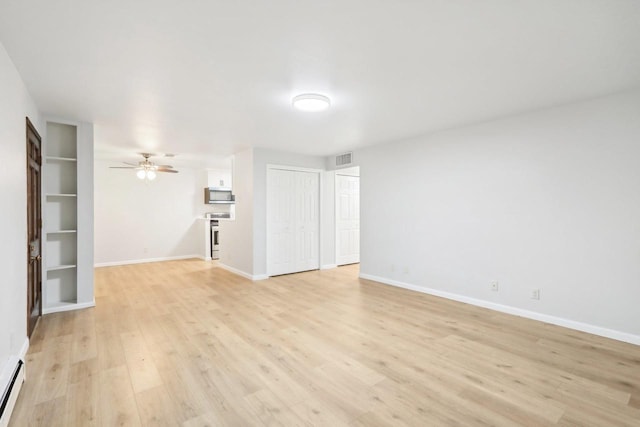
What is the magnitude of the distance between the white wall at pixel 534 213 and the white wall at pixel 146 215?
19.3 ft

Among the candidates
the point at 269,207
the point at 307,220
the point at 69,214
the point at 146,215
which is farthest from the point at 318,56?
the point at 146,215

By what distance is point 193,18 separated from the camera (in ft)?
6.23

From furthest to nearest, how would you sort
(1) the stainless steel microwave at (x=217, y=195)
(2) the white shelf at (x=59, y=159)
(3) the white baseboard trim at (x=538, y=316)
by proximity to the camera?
1. (1) the stainless steel microwave at (x=217, y=195)
2. (2) the white shelf at (x=59, y=159)
3. (3) the white baseboard trim at (x=538, y=316)

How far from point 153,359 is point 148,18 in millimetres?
2636

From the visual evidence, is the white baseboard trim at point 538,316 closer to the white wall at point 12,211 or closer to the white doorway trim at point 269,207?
the white doorway trim at point 269,207

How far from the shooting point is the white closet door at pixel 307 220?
6.33 metres

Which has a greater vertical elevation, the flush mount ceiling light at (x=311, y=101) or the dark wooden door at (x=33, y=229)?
the flush mount ceiling light at (x=311, y=101)

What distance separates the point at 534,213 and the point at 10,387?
16.2 feet

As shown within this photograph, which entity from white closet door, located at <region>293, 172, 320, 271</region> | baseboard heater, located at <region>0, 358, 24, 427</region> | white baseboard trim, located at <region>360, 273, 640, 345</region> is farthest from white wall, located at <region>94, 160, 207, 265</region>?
white baseboard trim, located at <region>360, 273, 640, 345</region>

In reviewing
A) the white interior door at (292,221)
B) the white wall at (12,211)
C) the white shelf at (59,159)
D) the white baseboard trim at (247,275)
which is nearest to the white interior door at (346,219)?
the white interior door at (292,221)

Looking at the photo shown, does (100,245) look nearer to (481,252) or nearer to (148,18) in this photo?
(148,18)

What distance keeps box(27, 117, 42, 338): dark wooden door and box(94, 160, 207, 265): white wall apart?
12.7 ft

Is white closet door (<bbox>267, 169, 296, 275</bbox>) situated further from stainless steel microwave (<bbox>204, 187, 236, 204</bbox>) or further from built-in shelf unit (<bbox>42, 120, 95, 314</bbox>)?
stainless steel microwave (<bbox>204, 187, 236, 204</bbox>)

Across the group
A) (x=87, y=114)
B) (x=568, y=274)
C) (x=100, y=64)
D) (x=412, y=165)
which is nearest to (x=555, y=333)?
(x=568, y=274)
